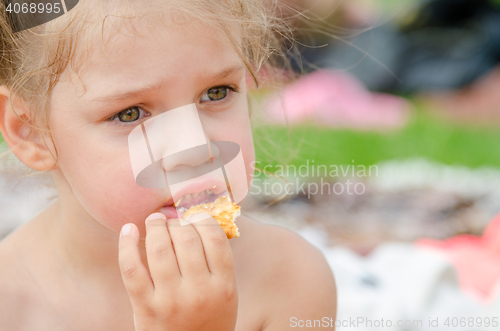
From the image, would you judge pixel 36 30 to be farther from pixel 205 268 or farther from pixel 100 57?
pixel 205 268

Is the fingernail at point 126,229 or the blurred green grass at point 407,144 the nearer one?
the fingernail at point 126,229

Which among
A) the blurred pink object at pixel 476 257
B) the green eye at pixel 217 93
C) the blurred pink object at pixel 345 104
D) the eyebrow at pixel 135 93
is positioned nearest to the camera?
the eyebrow at pixel 135 93

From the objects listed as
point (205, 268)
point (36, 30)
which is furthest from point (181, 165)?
point (36, 30)

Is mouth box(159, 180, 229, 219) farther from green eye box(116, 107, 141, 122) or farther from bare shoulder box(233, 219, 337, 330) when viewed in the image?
bare shoulder box(233, 219, 337, 330)

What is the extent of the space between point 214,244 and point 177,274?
0.26ft

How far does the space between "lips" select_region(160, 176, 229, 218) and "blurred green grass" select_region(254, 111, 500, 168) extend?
1.38m

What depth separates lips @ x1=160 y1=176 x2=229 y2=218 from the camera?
839mm

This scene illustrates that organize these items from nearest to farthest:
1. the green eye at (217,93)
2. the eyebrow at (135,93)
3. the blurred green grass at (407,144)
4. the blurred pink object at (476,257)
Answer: the eyebrow at (135,93)
the green eye at (217,93)
the blurred pink object at (476,257)
the blurred green grass at (407,144)

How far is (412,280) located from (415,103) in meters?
1.90

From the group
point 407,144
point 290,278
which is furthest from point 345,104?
point 290,278

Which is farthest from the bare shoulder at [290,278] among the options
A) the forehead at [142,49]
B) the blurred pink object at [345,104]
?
the blurred pink object at [345,104]

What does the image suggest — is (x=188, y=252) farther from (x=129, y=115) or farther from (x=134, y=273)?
(x=129, y=115)

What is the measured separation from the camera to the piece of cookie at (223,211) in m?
0.86

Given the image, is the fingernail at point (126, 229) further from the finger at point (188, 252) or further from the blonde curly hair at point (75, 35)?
the blonde curly hair at point (75, 35)
